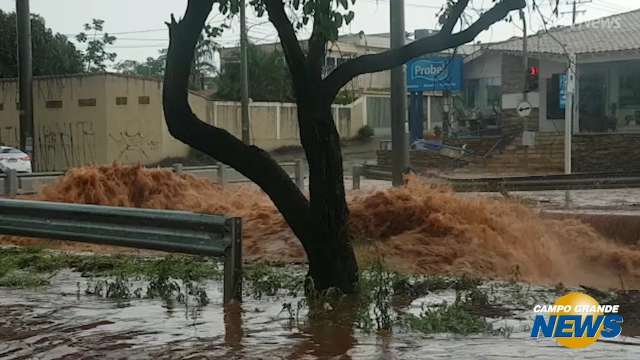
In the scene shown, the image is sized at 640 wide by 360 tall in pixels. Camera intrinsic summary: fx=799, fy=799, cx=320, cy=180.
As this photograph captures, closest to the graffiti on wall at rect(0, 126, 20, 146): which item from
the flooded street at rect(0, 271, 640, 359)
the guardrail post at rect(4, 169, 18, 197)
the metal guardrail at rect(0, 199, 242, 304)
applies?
the guardrail post at rect(4, 169, 18, 197)

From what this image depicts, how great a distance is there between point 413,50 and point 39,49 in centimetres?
4375

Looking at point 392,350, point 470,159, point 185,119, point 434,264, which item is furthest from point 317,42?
point 470,159

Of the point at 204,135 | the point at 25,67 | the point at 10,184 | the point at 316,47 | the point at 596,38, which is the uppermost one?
the point at 596,38

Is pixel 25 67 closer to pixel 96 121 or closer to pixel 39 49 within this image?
Result: pixel 96 121

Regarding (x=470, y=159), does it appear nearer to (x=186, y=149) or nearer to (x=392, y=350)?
(x=186, y=149)

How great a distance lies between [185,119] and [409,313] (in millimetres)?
2706

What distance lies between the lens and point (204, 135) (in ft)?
24.4

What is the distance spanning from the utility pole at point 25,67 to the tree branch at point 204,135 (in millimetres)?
21622

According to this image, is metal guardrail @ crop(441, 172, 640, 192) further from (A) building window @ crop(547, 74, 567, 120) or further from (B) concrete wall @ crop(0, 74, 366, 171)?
(B) concrete wall @ crop(0, 74, 366, 171)

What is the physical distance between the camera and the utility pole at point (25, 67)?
27.2 metres

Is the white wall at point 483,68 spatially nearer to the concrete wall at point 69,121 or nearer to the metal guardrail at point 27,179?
the concrete wall at point 69,121

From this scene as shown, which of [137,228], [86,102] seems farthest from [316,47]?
[86,102]

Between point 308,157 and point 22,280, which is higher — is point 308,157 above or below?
above

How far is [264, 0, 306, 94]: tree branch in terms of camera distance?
7.36m
